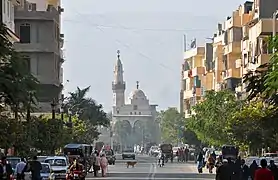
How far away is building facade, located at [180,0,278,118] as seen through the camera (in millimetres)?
92688

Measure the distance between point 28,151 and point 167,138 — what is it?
135 m

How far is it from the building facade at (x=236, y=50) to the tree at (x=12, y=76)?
41.9 metres

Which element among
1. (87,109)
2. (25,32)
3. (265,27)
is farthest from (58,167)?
(87,109)

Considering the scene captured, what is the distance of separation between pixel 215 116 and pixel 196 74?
70.7 m

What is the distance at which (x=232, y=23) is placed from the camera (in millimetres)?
122688

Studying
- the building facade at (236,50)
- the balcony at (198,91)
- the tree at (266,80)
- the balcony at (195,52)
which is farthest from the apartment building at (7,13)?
the balcony at (195,52)

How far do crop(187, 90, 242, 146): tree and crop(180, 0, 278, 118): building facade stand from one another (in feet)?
7.03

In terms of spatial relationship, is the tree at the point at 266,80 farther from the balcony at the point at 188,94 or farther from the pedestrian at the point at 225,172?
the balcony at the point at 188,94

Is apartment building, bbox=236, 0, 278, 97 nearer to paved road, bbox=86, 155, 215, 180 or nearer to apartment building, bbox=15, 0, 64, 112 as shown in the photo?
paved road, bbox=86, 155, 215, 180

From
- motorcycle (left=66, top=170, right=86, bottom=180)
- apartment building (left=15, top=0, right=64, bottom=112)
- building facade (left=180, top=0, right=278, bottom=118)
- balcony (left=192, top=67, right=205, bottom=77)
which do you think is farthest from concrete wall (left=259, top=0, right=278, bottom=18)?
balcony (left=192, top=67, right=205, bottom=77)

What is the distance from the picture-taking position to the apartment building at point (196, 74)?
152m

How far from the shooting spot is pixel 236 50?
4690 inches

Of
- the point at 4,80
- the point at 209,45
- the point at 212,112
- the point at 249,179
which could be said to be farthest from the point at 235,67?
the point at 4,80

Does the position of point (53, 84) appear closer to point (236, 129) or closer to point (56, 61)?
point (56, 61)
